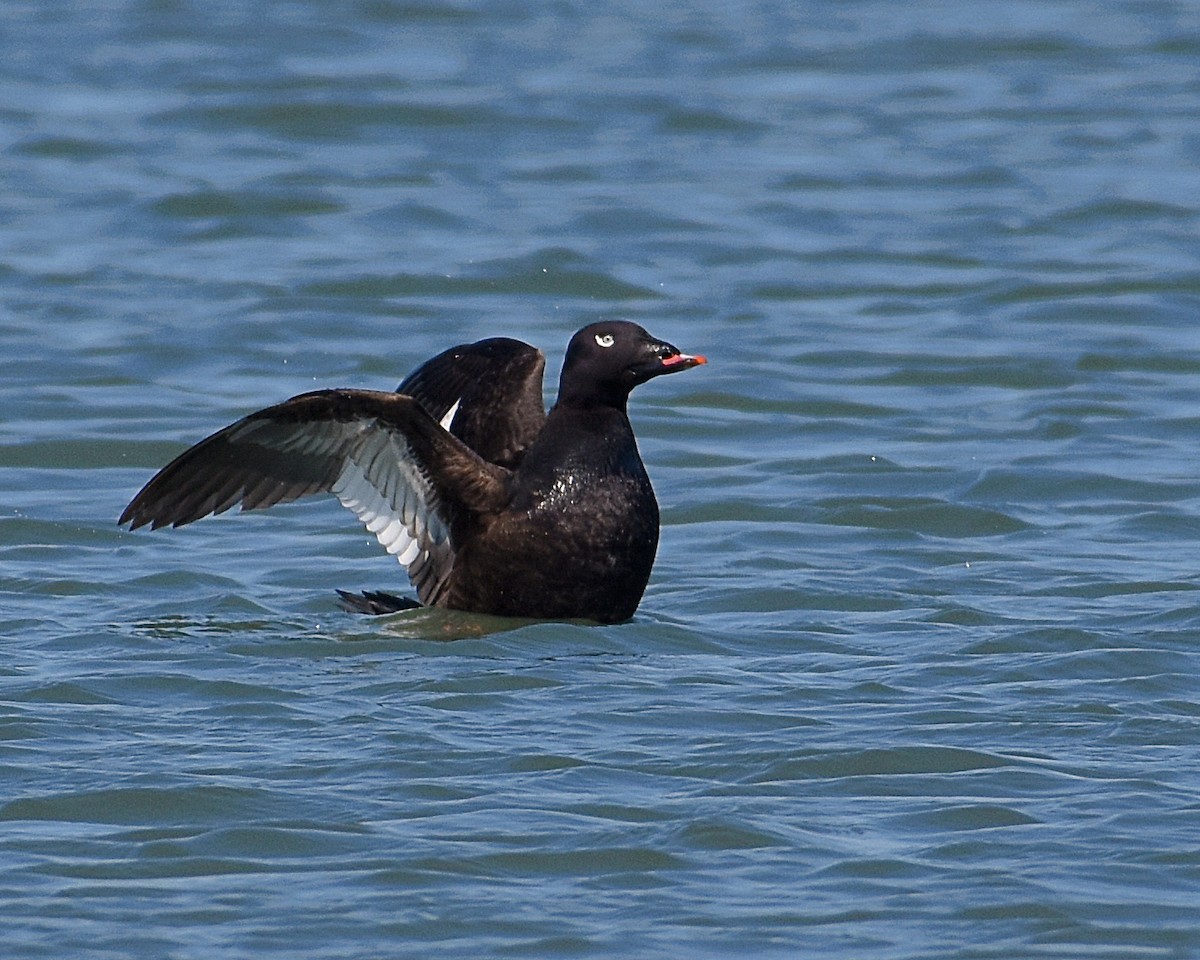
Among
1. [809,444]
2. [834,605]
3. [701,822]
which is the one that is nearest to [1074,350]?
[809,444]

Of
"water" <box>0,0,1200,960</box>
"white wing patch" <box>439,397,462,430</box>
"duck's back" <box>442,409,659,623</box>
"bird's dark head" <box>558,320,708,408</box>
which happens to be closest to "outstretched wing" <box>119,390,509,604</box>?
"duck's back" <box>442,409,659,623</box>

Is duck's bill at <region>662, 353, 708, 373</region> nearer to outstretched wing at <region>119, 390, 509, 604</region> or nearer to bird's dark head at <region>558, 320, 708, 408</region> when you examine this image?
bird's dark head at <region>558, 320, 708, 408</region>

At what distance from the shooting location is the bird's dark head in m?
7.74

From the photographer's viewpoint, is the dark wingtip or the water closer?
the water

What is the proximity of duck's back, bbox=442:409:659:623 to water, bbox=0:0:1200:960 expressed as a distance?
5.3 inches

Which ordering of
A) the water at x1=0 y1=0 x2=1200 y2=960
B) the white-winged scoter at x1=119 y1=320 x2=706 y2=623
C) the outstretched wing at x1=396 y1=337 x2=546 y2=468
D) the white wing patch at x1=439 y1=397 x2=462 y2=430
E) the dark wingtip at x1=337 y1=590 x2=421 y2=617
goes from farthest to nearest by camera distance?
1. the white wing patch at x1=439 y1=397 x2=462 y2=430
2. the outstretched wing at x1=396 y1=337 x2=546 y2=468
3. the dark wingtip at x1=337 y1=590 x2=421 y2=617
4. the white-winged scoter at x1=119 y1=320 x2=706 y2=623
5. the water at x1=0 y1=0 x2=1200 y2=960

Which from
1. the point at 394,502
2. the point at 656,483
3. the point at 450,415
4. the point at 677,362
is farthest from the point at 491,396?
the point at 656,483

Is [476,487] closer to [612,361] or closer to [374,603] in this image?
[374,603]

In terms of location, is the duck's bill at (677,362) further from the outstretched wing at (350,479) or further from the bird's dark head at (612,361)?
the outstretched wing at (350,479)

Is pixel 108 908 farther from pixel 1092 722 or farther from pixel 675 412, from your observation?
pixel 675 412

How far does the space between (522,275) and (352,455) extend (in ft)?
21.2

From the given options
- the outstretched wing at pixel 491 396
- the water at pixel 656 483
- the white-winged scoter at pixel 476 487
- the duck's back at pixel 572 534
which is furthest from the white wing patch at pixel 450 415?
the duck's back at pixel 572 534

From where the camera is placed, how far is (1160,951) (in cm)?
506

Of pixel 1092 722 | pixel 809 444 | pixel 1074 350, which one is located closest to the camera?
pixel 1092 722
